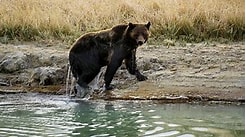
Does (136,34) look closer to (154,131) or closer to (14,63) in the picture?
(14,63)

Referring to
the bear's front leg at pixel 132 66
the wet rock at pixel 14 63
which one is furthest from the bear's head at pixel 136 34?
the wet rock at pixel 14 63

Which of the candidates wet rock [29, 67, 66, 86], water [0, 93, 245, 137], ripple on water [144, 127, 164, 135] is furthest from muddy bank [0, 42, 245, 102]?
ripple on water [144, 127, 164, 135]

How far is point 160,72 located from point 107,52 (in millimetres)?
1007

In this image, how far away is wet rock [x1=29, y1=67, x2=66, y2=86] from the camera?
10.9 m

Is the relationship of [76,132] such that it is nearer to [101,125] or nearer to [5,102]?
[101,125]

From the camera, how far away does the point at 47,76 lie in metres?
10.8

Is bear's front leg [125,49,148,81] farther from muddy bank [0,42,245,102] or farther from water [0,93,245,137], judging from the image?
water [0,93,245,137]

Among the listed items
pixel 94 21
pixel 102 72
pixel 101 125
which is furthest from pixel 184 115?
pixel 94 21

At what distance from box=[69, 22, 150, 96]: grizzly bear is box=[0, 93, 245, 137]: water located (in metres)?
1.05

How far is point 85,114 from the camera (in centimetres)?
809

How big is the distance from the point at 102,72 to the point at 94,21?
3.85 meters

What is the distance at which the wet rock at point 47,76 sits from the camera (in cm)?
1085

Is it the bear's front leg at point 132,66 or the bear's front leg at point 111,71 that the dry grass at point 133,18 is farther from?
the bear's front leg at point 111,71

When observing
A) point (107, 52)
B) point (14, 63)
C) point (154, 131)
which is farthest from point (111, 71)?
point (154, 131)
